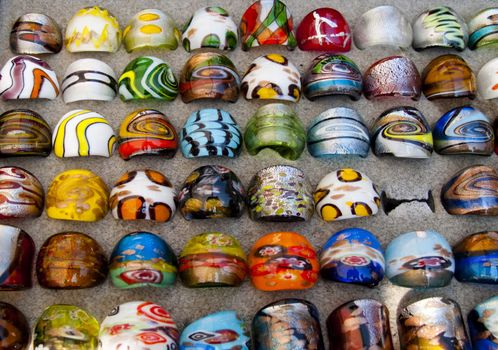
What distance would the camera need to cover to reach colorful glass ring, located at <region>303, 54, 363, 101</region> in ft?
3.53

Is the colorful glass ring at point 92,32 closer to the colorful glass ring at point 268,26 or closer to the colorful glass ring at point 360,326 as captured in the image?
the colorful glass ring at point 268,26

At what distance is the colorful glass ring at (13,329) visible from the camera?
900 millimetres

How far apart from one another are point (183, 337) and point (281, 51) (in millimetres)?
629

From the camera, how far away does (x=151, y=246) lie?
0.95 metres

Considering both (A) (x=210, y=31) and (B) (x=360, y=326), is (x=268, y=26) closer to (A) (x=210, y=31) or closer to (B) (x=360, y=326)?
(A) (x=210, y=31)

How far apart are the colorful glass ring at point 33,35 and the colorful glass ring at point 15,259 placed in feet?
1.29

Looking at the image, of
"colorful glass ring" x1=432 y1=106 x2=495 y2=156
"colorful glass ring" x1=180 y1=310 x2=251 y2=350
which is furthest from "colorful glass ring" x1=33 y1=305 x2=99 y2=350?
"colorful glass ring" x1=432 y1=106 x2=495 y2=156

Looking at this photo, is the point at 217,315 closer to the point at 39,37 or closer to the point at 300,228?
the point at 300,228

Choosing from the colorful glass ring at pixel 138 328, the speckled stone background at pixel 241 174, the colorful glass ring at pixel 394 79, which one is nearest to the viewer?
the colorful glass ring at pixel 138 328

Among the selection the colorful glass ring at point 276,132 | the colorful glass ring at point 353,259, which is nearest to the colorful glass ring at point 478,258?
the colorful glass ring at point 353,259

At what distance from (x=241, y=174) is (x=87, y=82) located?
356 millimetres

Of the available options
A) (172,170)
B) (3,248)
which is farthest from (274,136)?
(3,248)

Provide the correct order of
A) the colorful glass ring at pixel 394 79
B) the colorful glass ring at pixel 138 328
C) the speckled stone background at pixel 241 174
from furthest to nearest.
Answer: the colorful glass ring at pixel 394 79 → the speckled stone background at pixel 241 174 → the colorful glass ring at pixel 138 328

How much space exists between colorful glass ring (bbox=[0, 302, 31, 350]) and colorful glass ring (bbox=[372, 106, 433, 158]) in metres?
0.73
